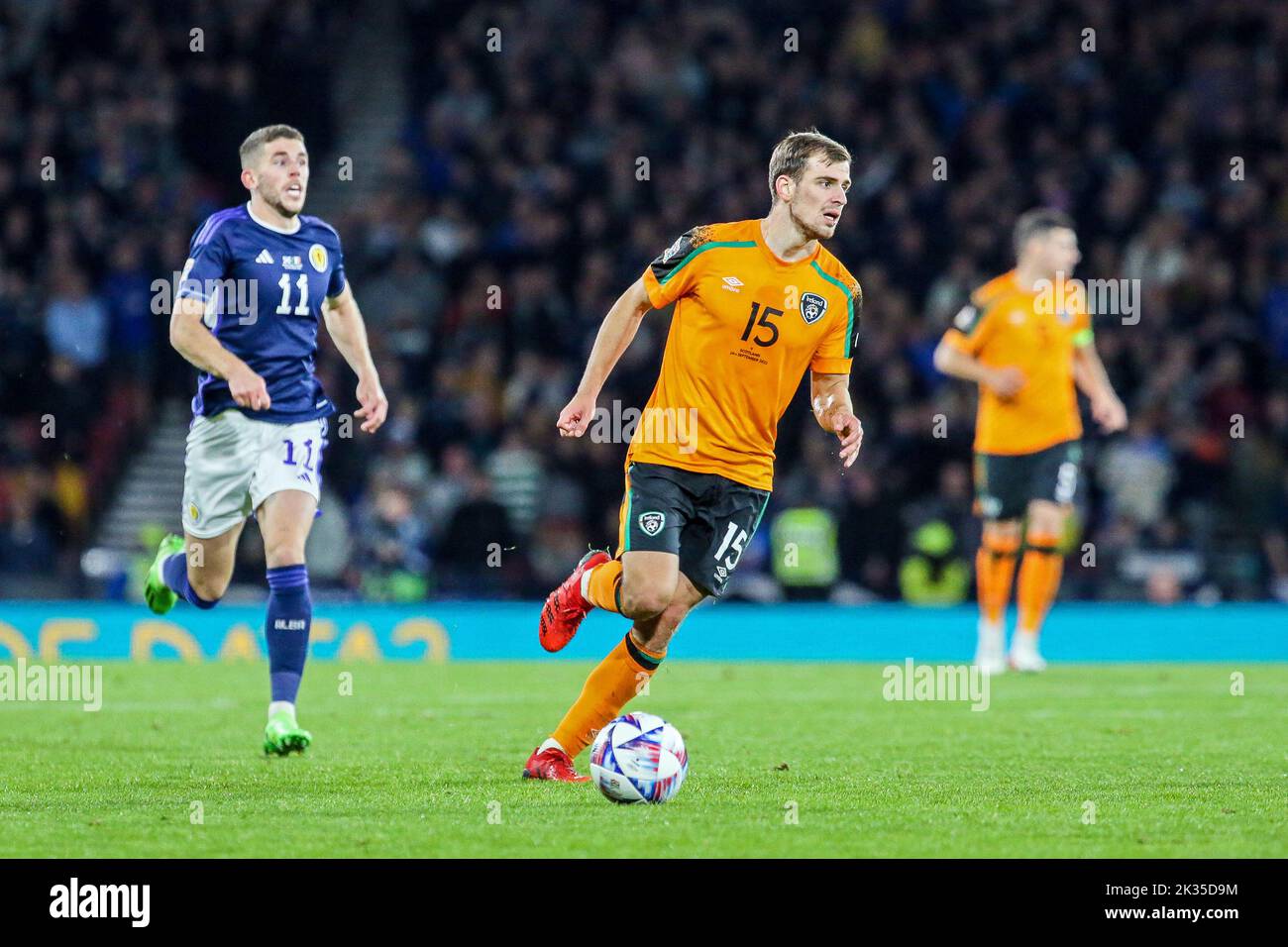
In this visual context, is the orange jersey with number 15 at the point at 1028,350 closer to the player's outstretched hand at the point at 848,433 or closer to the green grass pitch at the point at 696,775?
the green grass pitch at the point at 696,775

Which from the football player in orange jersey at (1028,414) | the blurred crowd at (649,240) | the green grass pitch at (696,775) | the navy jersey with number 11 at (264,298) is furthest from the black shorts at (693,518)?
the blurred crowd at (649,240)

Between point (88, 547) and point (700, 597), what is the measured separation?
10100 millimetres

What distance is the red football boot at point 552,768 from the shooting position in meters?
7.08

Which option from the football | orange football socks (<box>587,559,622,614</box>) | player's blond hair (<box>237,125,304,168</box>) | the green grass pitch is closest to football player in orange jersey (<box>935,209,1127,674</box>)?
the green grass pitch

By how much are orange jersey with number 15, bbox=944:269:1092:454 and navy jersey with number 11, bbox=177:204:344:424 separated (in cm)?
549

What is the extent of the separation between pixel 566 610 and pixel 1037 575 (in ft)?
19.5

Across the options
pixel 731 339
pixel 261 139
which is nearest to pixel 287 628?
pixel 261 139

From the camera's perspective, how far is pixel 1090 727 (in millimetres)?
9234

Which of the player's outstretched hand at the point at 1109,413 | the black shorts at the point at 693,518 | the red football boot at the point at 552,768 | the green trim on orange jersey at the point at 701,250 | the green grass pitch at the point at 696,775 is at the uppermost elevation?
the green trim on orange jersey at the point at 701,250

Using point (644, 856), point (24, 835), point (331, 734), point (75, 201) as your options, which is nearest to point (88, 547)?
point (75, 201)

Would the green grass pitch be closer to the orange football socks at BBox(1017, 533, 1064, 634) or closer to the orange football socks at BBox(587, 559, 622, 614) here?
the orange football socks at BBox(1017, 533, 1064, 634)

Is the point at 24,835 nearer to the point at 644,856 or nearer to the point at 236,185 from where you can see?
the point at 644,856

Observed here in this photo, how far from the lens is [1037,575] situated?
1244 cm

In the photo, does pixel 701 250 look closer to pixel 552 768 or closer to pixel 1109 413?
pixel 552 768
